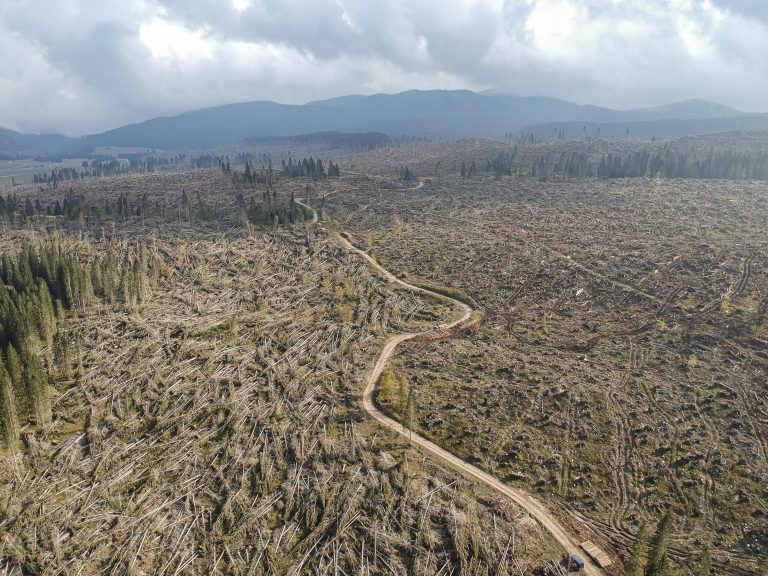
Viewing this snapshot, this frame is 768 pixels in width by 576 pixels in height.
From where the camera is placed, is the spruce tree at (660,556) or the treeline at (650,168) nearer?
the spruce tree at (660,556)

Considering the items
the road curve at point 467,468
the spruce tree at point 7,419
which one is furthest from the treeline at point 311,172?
the spruce tree at point 7,419

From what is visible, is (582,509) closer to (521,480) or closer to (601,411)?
(521,480)

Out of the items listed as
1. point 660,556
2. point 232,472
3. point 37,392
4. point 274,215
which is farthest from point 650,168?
point 37,392

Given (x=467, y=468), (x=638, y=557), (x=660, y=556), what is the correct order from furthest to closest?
(x=467, y=468), (x=638, y=557), (x=660, y=556)

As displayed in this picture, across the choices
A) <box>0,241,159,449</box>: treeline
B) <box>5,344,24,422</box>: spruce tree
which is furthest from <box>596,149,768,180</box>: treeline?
<box>5,344,24,422</box>: spruce tree

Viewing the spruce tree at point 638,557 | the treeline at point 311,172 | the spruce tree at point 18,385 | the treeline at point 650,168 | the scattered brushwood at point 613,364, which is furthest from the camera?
the treeline at point 311,172

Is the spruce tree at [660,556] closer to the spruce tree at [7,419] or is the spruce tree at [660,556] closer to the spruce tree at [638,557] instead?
the spruce tree at [638,557]

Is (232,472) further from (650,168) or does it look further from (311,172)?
(650,168)
